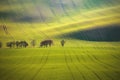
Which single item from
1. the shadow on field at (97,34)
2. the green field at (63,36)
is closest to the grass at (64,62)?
the green field at (63,36)

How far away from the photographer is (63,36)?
775 cm

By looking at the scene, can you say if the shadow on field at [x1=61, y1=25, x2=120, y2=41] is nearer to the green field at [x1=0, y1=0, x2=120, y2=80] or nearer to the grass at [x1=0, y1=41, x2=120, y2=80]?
the green field at [x1=0, y1=0, x2=120, y2=80]

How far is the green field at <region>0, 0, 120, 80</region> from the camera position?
24.2ft

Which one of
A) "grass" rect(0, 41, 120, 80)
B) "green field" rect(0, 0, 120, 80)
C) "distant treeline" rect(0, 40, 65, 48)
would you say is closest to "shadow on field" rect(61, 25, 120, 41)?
"green field" rect(0, 0, 120, 80)

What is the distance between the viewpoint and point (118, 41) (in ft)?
25.3

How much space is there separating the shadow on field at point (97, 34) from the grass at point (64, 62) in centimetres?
12

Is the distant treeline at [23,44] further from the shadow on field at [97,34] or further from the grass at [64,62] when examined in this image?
the shadow on field at [97,34]

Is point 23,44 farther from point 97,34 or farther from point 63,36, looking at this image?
point 97,34

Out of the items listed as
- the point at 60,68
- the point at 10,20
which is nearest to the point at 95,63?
the point at 60,68

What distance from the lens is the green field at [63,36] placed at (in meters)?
7.37

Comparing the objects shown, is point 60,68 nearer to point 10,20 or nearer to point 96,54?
point 96,54

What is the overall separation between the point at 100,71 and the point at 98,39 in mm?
782

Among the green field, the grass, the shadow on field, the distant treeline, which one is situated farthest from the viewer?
the shadow on field

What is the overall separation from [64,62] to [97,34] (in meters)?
0.94
